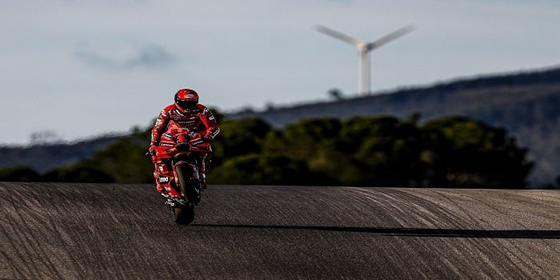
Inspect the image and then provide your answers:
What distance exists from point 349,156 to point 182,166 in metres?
54.9

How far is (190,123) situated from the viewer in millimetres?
20594

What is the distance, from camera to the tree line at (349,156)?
2662 inches

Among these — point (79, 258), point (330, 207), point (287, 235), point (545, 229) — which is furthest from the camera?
point (330, 207)

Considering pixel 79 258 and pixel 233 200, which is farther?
pixel 233 200

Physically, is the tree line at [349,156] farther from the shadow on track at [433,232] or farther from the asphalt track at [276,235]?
the shadow on track at [433,232]

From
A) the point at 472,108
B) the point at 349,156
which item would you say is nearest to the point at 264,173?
the point at 349,156

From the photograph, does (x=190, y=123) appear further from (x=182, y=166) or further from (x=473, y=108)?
(x=473, y=108)

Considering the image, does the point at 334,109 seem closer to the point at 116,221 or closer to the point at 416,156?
the point at 416,156

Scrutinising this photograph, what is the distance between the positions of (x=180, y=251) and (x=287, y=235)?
2.20m

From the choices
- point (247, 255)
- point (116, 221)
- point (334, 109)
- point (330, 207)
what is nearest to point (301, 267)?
point (247, 255)

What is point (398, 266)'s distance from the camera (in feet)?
61.0

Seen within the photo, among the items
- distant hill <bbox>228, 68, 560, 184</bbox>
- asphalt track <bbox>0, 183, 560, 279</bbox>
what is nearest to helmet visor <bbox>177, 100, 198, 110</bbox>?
asphalt track <bbox>0, 183, 560, 279</bbox>

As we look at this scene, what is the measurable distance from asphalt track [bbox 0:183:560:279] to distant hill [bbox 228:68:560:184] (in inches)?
6039

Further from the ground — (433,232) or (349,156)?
(433,232)
